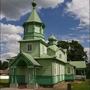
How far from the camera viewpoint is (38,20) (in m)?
36.8

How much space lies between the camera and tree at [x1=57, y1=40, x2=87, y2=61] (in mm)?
76256

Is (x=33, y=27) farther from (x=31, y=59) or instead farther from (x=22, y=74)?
(x=22, y=74)

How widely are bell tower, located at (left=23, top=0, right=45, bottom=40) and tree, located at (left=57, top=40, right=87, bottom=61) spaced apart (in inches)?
1581

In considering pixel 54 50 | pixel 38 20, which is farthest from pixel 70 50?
pixel 38 20

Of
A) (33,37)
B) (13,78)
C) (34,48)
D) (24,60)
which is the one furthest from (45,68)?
(33,37)

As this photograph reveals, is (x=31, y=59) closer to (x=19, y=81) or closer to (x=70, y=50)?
(x=19, y=81)

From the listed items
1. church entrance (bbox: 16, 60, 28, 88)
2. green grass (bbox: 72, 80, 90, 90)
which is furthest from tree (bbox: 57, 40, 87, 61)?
church entrance (bbox: 16, 60, 28, 88)

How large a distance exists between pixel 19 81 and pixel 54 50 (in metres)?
13.4

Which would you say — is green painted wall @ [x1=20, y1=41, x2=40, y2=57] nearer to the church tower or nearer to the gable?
the church tower

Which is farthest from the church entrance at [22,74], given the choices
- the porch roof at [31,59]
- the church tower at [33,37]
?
the church tower at [33,37]

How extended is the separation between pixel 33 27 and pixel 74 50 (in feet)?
141

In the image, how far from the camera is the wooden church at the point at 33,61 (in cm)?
3238

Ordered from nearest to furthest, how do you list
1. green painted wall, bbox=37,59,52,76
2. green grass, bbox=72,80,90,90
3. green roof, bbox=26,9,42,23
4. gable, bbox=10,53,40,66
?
1. green grass, bbox=72,80,90,90
2. gable, bbox=10,53,40,66
3. green painted wall, bbox=37,59,52,76
4. green roof, bbox=26,9,42,23

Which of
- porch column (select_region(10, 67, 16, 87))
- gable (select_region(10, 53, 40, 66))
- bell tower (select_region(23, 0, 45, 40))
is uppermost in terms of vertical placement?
bell tower (select_region(23, 0, 45, 40))
